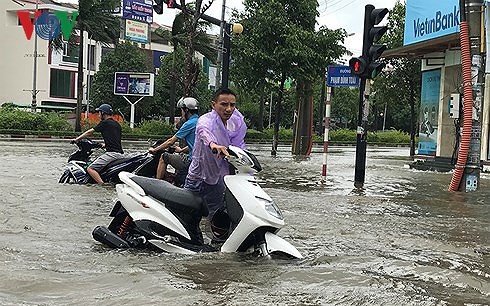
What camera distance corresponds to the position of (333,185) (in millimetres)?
14078

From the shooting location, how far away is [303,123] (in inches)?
1120

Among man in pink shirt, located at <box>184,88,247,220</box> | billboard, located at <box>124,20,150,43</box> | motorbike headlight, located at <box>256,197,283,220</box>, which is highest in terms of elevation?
billboard, located at <box>124,20,150,43</box>

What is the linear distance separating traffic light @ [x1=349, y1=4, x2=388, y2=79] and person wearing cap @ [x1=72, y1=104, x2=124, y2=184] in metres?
4.74

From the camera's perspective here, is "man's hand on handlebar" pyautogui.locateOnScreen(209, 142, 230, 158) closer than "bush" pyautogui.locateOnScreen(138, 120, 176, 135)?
Yes

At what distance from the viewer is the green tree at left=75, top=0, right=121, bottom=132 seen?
40594 mm

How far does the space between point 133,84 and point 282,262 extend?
40.4 m

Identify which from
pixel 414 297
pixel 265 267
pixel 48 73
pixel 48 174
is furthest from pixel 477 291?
pixel 48 73

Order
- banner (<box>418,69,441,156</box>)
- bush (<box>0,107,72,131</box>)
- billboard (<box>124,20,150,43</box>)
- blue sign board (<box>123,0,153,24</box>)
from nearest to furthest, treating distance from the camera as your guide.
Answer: banner (<box>418,69,441,156</box>), bush (<box>0,107,72,131</box>), blue sign board (<box>123,0,153,24</box>), billboard (<box>124,20,150,43</box>)

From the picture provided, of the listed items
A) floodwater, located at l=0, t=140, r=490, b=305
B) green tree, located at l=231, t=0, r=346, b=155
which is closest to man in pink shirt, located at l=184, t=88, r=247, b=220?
floodwater, located at l=0, t=140, r=490, b=305

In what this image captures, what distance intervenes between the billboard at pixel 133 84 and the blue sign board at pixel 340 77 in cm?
3126

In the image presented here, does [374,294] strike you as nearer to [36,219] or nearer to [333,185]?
[36,219]

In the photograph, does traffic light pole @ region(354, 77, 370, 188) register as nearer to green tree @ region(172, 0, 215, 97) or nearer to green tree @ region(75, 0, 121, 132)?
green tree @ region(172, 0, 215, 97)

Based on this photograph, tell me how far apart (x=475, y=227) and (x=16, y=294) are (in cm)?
606

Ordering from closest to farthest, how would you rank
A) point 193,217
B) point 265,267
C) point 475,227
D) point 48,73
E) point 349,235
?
point 265,267 < point 193,217 < point 349,235 < point 475,227 < point 48,73
